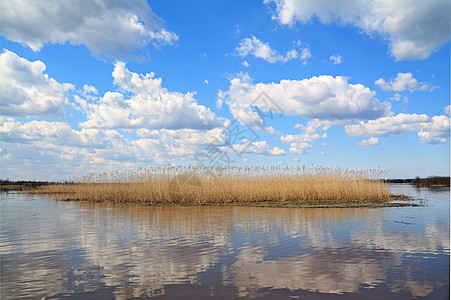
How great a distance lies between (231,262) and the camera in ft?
15.7

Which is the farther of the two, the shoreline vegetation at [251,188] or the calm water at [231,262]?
the shoreline vegetation at [251,188]

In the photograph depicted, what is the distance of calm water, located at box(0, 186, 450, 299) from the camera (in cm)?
369

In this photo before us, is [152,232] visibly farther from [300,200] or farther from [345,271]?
[300,200]

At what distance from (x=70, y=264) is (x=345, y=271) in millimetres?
4060

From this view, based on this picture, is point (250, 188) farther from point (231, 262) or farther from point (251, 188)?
point (231, 262)

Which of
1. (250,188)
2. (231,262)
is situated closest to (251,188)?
(250,188)

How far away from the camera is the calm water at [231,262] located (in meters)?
3.69

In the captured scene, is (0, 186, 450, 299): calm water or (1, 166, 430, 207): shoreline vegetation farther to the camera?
(1, 166, 430, 207): shoreline vegetation

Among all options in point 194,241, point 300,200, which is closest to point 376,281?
point 194,241

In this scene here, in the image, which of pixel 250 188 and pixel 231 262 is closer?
pixel 231 262

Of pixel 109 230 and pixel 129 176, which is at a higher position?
pixel 129 176

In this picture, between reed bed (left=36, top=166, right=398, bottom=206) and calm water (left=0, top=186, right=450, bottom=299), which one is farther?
reed bed (left=36, top=166, right=398, bottom=206)

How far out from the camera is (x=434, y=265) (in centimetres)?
461

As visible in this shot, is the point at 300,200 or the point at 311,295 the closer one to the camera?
the point at 311,295
